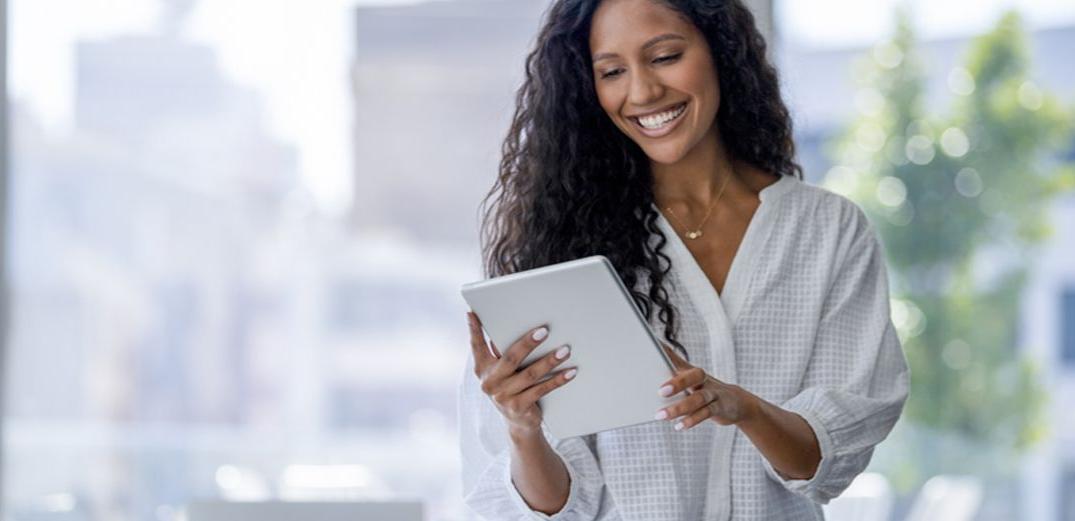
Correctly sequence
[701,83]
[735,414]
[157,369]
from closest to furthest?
[735,414] < [701,83] < [157,369]

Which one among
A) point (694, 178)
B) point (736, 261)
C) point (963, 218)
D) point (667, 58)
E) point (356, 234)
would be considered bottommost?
point (736, 261)

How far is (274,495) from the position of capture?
4.28m

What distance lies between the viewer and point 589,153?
206 centimetres

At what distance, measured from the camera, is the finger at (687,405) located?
168cm

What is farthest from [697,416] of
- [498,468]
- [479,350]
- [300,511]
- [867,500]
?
[867,500]

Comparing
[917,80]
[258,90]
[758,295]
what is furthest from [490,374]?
[258,90]

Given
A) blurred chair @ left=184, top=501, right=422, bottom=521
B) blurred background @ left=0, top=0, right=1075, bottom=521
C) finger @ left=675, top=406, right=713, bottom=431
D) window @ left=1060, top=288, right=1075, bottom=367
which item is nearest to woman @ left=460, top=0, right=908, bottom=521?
finger @ left=675, top=406, right=713, bottom=431

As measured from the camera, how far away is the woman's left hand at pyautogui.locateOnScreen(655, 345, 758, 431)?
1674 mm

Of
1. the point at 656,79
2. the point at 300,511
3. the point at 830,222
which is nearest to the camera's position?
the point at 656,79

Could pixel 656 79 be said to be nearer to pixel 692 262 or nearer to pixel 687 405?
pixel 692 262

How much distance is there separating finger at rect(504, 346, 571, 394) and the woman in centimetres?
4

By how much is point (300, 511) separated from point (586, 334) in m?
0.78

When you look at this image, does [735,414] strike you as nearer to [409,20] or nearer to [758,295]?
[758,295]

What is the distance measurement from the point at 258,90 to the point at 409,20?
Answer: 484 mm
